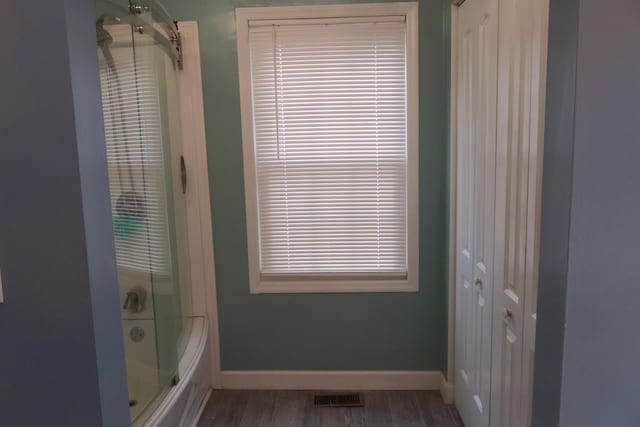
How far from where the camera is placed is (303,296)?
8.40ft

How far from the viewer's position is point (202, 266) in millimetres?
2553

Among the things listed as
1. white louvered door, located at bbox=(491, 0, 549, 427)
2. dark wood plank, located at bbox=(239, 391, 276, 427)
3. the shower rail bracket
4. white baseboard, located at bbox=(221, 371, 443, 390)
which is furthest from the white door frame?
white louvered door, located at bbox=(491, 0, 549, 427)

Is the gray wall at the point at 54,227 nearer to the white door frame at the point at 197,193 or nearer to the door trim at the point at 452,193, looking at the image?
the white door frame at the point at 197,193

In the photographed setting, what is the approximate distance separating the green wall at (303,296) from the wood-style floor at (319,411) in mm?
169

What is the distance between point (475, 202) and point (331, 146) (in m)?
0.92

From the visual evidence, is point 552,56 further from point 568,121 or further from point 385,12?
point 385,12

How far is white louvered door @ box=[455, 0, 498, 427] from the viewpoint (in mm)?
1722

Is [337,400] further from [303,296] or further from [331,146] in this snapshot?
[331,146]

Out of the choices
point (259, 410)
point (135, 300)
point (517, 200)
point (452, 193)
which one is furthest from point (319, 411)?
point (517, 200)

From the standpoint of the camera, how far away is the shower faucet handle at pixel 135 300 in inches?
70.0

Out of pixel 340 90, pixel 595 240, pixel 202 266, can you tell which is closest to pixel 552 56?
pixel 595 240

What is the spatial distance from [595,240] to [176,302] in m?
2.02

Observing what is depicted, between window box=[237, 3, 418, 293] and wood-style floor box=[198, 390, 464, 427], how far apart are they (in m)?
0.67

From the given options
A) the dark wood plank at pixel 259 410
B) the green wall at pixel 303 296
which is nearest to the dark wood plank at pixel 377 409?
the green wall at pixel 303 296
